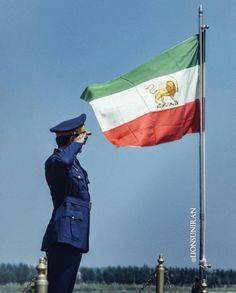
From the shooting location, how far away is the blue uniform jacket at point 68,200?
4.14 meters

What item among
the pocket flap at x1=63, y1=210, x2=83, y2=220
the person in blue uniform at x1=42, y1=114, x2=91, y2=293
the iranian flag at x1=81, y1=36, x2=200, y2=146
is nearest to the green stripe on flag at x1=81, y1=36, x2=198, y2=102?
the iranian flag at x1=81, y1=36, x2=200, y2=146

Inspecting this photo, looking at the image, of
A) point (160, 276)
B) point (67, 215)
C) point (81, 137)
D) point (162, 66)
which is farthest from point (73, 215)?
→ point (162, 66)

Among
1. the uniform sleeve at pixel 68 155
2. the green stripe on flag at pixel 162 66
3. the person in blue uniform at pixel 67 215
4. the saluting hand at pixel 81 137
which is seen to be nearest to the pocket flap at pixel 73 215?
the person in blue uniform at pixel 67 215

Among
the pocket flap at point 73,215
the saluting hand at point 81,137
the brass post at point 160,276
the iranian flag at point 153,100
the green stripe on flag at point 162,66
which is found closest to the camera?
the pocket flap at point 73,215

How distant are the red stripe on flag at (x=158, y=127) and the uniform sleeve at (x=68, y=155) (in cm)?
121

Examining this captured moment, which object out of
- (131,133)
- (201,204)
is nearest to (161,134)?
(131,133)

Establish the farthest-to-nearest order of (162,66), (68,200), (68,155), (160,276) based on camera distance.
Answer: (162,66) → (160,276) → (68,200) → (68,155)

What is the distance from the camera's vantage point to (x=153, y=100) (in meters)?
5.58

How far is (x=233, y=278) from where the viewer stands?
244 inches

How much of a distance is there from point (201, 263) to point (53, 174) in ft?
4.57

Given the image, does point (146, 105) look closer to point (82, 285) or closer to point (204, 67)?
point (204, 67)

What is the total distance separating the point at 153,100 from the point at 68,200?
1.58 metres

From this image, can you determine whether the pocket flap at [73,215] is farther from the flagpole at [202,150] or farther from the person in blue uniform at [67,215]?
the flagpole at [202,150]

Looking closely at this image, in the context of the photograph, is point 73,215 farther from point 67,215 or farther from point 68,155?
point 68,155
